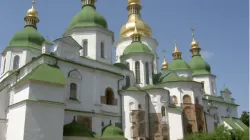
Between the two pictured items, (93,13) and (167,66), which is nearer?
(93,13)

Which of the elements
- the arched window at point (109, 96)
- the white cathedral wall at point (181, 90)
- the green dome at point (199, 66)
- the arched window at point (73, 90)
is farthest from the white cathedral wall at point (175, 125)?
the green dome at point (199, 66)

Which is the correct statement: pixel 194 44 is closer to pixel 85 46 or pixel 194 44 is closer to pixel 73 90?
pixel 85 46

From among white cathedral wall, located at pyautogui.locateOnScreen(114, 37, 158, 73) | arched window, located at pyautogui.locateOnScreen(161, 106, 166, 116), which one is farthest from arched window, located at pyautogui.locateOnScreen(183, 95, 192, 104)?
white cathedral wall, located at pyautogui.locateOnScreen(114, 37, 158, 73)

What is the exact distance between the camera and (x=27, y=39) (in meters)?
28.9

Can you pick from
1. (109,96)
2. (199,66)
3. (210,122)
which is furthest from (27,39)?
(199,66)

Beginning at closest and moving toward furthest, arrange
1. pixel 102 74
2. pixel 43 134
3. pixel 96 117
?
1. pixel 43 134
2. pixel 96 117
3. pixel 102 74

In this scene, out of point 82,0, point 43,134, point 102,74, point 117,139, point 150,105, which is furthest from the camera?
point 82,0

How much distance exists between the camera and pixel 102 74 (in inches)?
970

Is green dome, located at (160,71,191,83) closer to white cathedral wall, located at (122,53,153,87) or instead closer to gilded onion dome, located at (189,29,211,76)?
white cathedral wall, located at (122,53,153,87)

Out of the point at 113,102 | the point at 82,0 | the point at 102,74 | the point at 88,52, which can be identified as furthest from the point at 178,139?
the point at 82,0

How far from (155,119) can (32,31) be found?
16.5 m

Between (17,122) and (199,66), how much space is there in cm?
3222

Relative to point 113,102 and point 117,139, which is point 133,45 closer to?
point 113,102

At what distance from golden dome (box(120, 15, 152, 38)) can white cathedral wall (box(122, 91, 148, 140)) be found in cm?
A: 1362
